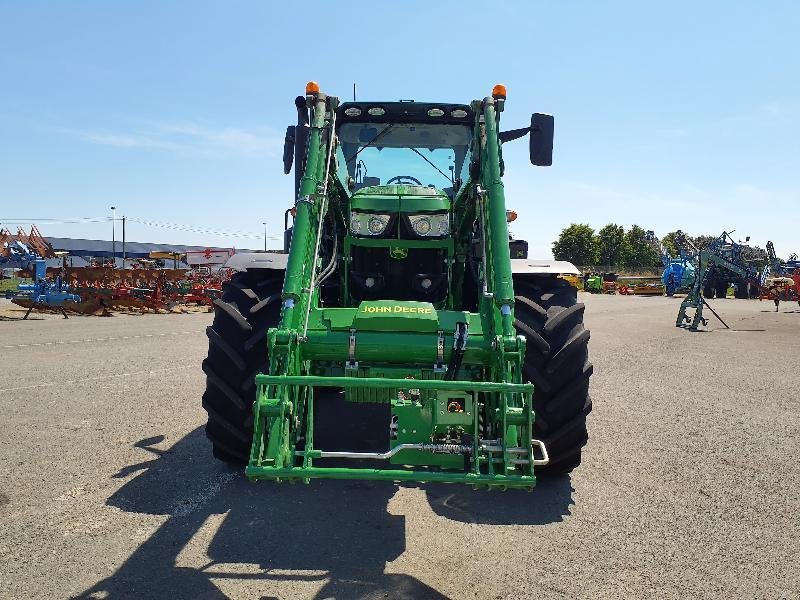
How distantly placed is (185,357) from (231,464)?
6.25 metres

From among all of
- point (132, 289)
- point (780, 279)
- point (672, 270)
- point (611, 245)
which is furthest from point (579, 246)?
point (132, 289)

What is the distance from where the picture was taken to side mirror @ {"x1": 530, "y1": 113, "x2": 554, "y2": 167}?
4.94 m

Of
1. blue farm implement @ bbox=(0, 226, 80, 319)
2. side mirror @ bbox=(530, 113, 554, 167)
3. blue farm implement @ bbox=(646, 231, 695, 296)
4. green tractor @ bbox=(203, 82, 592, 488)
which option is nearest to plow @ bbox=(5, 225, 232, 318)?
blue farm implement @ bbox=(0, 226, 80, 319)

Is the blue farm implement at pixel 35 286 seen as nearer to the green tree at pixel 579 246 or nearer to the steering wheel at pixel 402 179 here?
the steering wheel at pixel 402 179

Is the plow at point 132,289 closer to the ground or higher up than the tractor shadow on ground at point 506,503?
higher up

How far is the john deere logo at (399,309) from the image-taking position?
13.0 feet

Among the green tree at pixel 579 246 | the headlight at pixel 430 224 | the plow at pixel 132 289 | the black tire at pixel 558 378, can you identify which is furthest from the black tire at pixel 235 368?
the green tree at pixel 579 246

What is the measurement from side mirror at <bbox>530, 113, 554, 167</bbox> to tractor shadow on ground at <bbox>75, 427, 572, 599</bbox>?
98.5 inches

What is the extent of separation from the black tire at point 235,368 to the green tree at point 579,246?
212ft

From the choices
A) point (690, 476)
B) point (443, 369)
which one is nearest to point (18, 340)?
point (443, 369)

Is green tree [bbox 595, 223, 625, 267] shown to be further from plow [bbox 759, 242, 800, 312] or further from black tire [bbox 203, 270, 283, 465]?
black tire [bbox 203, 270, 283, 465]

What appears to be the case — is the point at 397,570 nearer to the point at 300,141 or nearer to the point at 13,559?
the point at 13,559

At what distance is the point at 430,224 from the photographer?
5.05 meters

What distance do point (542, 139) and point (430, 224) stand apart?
112 centimetres
